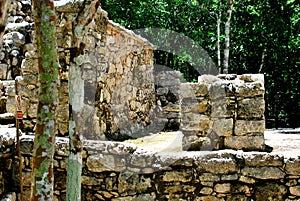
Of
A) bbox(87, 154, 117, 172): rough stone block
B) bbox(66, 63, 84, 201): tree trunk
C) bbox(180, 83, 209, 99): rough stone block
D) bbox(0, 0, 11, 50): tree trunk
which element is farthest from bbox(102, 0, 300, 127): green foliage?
bbox(0, 0, 11, 50): tree trunk

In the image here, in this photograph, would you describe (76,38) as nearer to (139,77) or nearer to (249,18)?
(139,77)

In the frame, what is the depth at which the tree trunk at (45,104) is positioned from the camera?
2590 millimetres

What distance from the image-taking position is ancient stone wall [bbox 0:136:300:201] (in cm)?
375

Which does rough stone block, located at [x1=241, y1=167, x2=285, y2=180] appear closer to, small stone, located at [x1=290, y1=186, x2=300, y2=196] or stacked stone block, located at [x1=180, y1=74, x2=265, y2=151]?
small stone, located at [x1=290, y1=186, x2=300, y2=196]

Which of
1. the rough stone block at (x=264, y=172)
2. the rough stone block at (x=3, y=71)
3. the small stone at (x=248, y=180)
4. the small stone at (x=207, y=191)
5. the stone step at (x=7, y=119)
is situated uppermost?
the rough stone block at (x=3, y=71)

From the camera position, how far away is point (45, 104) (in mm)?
2635

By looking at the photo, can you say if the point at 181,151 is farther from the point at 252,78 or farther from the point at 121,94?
the point at 121,94

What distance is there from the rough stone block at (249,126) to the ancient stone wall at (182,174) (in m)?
0.34

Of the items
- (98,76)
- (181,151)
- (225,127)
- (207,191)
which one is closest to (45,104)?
(181,151)

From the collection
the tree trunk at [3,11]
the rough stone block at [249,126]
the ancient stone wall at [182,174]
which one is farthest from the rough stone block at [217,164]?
the tree trunk at [3,11]

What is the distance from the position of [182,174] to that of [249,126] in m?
1.00

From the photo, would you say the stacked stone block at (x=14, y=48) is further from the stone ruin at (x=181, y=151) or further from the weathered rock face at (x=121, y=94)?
the stone ruin at (x=181, y=151)

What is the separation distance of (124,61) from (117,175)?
9.43 ft

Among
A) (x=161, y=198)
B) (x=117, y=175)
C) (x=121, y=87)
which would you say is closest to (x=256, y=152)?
(x=161, y=198)
